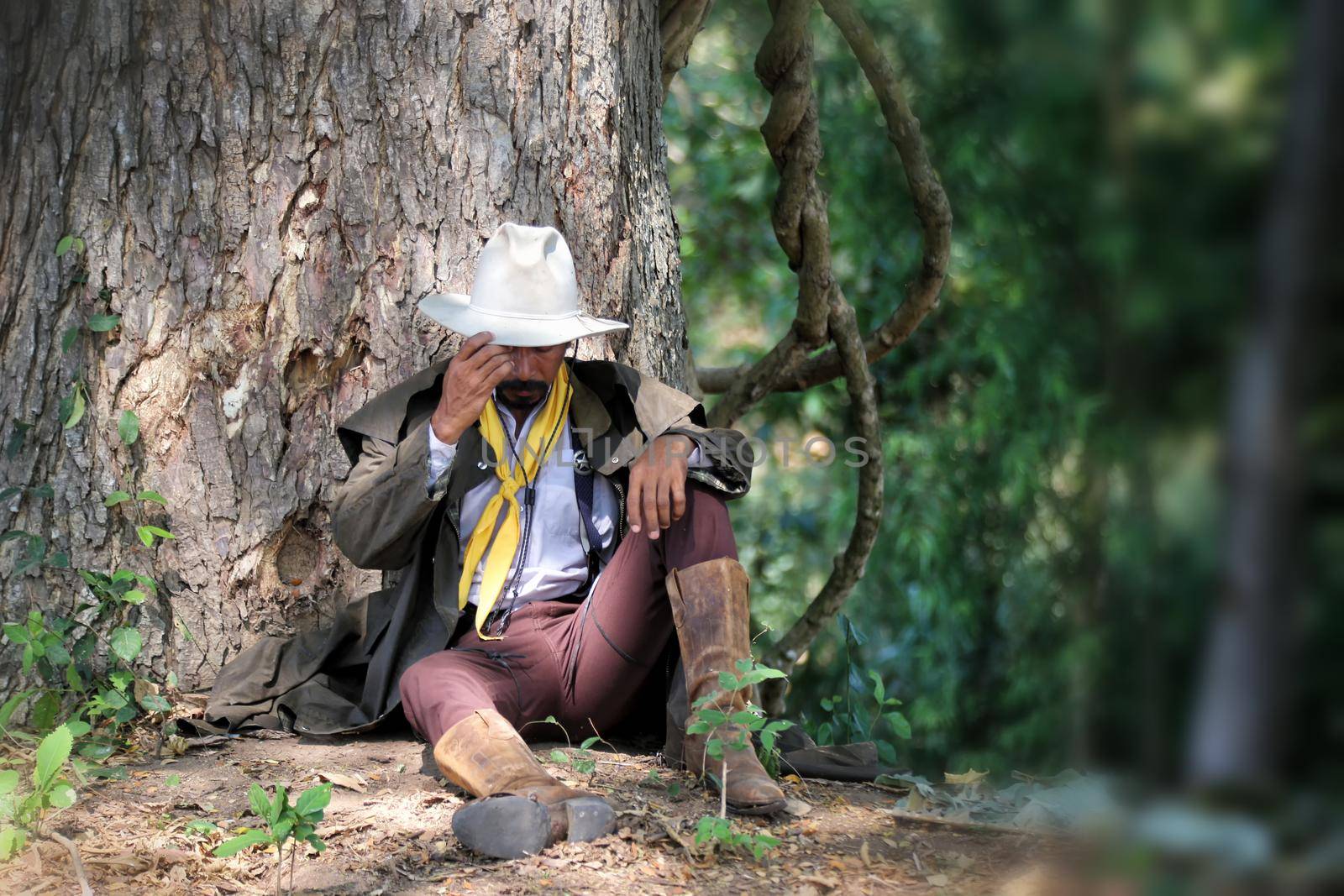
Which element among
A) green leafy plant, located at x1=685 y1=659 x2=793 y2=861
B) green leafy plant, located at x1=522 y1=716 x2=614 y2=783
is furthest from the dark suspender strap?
green leafy plant, located at x1=685 y1=659 x2=793 y2=861

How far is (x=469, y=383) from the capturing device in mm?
2660

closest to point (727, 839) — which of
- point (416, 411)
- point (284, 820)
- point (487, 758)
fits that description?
point (487, 758)

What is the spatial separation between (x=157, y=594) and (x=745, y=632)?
4.62ft

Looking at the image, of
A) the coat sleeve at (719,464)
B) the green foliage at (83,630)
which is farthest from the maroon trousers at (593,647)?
the green foliage at (83,630)

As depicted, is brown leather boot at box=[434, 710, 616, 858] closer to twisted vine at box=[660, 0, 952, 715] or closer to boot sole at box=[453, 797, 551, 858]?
boot sole at box=[453, 797, 551, 858]

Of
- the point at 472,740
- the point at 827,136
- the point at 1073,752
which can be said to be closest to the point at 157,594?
the point at 472,740

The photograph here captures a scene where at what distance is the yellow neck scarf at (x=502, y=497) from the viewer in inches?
112

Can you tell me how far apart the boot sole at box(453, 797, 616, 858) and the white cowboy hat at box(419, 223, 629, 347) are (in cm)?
104

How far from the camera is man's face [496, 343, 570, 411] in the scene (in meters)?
2.83

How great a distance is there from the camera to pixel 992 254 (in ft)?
2.82

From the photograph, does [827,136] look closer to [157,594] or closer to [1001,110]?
[157,594]

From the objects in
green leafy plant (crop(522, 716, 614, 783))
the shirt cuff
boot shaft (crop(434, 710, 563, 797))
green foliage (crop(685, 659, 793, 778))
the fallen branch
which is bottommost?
the fallen branch

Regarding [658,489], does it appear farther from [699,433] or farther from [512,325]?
[512,325]

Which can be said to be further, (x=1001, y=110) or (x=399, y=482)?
(x=399, y=482)
